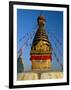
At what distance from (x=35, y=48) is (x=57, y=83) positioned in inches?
10.7

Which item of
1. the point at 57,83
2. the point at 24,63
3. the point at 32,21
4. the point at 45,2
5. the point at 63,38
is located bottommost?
the point at 57,83

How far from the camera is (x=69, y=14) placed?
1690 millimetres

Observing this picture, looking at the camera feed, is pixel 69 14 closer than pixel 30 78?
No

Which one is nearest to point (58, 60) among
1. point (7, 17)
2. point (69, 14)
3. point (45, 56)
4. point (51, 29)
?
point (45, 56)

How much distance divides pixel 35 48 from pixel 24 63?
4.7 inches

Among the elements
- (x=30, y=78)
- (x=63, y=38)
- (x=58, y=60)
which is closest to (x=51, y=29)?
(x=63, y=38)

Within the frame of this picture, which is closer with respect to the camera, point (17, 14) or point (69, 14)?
point (17, 14)

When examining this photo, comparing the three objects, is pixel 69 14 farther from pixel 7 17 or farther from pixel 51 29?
pixel 7 17

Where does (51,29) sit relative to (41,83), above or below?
above

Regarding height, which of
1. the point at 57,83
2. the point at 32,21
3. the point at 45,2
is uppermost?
the point at 45,2

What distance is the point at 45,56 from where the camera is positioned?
1.63m

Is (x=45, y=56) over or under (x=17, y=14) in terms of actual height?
under

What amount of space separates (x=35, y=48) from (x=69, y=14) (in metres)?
0.33

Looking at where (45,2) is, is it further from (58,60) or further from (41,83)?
(41,83)
